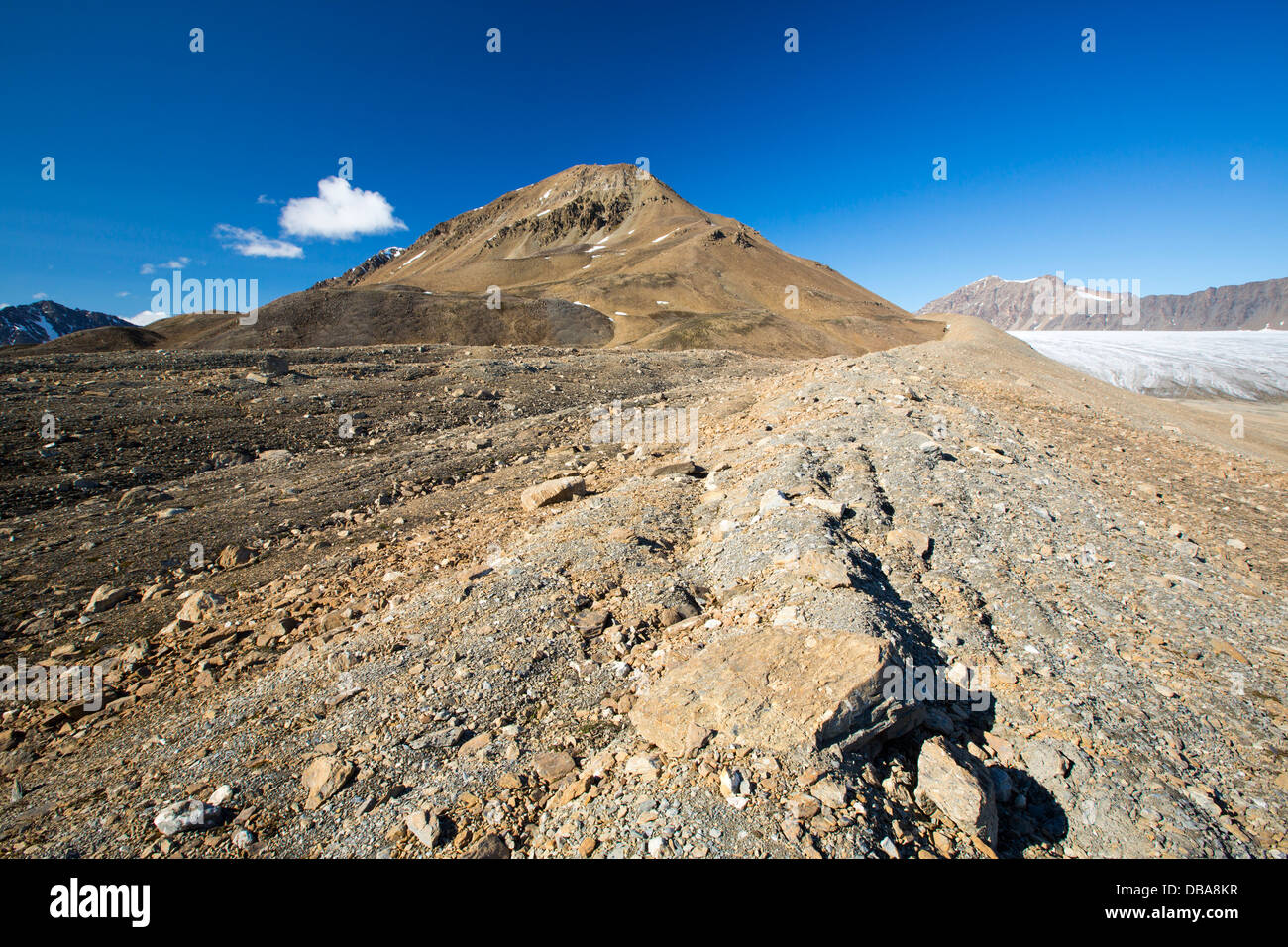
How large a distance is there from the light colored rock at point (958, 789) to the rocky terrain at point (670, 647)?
19mm

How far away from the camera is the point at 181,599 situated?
655 cm

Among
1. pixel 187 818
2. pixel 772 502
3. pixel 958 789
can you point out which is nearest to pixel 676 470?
pixel 772 502

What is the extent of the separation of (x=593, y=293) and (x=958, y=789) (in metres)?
80.9

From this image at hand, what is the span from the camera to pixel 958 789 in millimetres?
3076

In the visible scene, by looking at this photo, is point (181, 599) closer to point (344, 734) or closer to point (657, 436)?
point (344, 734)

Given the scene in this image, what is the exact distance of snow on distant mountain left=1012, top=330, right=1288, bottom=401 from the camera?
136 ft

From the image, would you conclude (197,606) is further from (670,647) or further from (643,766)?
(643,766)

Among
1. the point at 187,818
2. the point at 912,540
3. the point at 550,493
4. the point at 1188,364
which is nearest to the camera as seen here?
the point at 187,818

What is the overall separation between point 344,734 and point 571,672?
174 cm

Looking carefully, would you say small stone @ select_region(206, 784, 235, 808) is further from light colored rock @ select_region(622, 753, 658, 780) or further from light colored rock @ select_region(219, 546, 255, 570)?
light colored rock @ select_region(219, 546, 255, 570)

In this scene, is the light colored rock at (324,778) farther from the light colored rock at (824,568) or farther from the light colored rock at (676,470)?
the light colored rock at (676,470)

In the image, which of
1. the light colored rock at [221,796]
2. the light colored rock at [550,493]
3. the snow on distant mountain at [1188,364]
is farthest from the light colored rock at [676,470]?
the snow on distant mountain at [1188,364]
